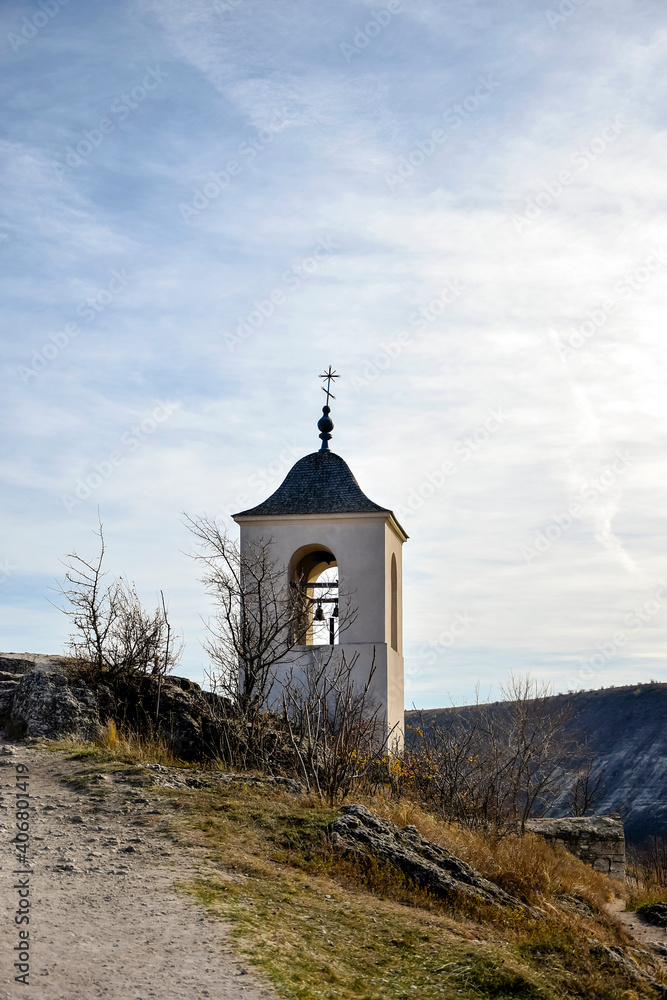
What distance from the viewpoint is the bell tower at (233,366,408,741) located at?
62.8 feet

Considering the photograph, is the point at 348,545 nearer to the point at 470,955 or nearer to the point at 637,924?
the point at 637,924

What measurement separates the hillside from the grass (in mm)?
38426

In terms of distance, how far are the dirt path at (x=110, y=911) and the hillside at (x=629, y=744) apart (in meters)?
39.4

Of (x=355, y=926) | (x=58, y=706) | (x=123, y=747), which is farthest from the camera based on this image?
(x=58, y=706)

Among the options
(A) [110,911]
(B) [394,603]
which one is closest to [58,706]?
(A) [110,911]

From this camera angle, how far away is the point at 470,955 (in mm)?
7074

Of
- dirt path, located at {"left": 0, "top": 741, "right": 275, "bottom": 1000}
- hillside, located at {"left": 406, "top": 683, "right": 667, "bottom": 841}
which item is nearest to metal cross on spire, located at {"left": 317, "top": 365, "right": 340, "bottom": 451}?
dirt path, located at {"left": 0, "top": 741, "right": 275, "bottom": 1000}

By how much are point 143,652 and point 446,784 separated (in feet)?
15.0

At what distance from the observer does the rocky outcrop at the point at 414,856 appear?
8.62 metres

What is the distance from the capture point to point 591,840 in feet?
52.2

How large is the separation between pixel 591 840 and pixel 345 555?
6.62 metres

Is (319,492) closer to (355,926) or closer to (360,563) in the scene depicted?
(360,563)

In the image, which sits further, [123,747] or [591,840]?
[591,840]

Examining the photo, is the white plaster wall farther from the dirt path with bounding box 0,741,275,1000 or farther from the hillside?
the hillside
